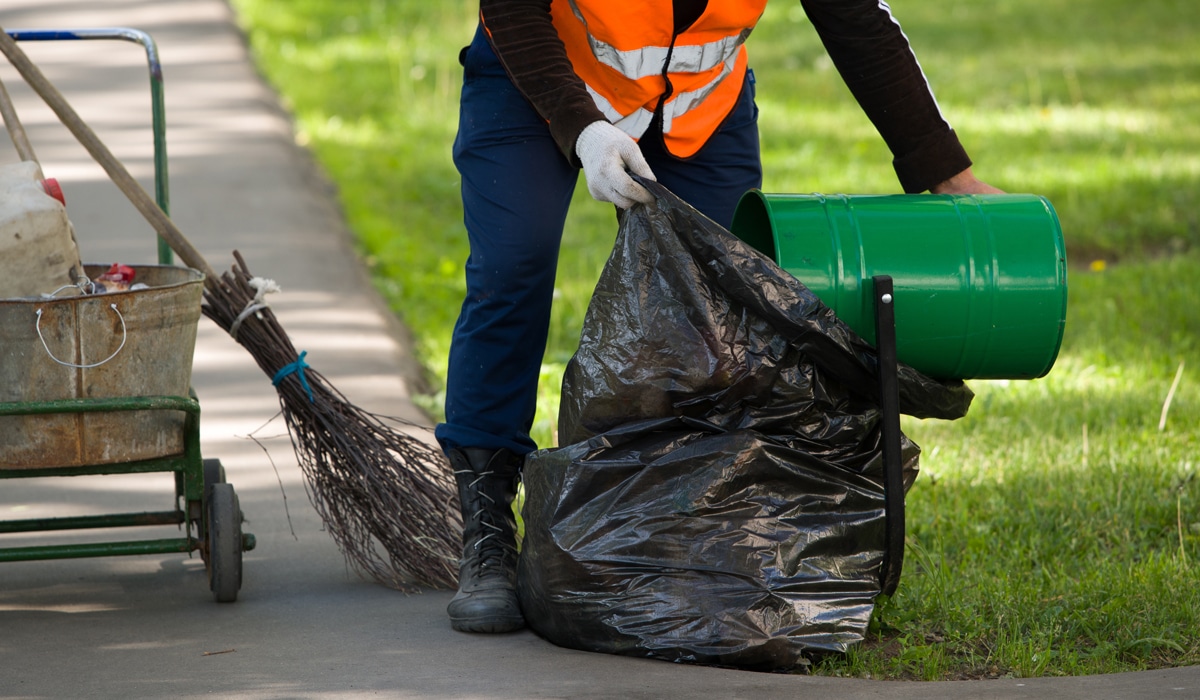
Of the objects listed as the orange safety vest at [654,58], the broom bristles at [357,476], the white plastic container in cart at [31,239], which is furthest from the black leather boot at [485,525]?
the white plastic container in cart at [31,239]

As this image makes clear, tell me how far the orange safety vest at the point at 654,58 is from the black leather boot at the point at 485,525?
79 centimetres

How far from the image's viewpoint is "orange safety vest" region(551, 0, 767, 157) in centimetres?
277

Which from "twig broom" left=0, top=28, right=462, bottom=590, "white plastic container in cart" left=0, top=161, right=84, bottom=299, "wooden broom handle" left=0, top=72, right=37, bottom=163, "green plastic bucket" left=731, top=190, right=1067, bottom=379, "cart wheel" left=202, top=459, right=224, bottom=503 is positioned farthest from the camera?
"cart wheel" left=202, top=459, right=224, bottom=503

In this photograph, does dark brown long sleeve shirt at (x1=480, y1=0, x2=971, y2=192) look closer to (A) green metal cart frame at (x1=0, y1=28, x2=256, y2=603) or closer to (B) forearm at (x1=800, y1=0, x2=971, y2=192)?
(B) forearm at (x1=800, y1=0, x2=971, y2=192)

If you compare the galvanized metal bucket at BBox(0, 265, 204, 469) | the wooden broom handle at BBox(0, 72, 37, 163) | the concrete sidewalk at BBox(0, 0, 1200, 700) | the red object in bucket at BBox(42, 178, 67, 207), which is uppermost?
the wooden broom handle at BBox(0, 72, 37, 163)

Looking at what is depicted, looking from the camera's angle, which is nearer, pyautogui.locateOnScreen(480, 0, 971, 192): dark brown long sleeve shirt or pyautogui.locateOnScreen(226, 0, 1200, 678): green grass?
pyautogui.locateOnScreen(226, 0, 1200, 678): green grass

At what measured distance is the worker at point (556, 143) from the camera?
2.74m

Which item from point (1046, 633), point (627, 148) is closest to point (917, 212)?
point (627, 148)

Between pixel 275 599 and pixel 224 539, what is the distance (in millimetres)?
239

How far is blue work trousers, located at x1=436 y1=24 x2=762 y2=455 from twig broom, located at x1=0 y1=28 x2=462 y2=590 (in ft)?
1.00

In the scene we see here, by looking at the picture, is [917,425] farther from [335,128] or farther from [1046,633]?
[335,128]

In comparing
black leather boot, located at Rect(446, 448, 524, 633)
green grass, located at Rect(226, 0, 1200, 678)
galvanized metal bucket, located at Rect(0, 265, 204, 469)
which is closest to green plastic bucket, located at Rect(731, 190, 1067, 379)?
green grass, located at Rect(226, 0, 1200, 678)

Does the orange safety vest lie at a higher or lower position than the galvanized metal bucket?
higher

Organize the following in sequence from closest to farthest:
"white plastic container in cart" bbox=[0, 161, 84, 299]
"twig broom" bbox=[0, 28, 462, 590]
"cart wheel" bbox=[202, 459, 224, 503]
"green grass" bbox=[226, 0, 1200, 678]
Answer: "white plastic container in cart" bbox=[0, 161, 84, 299] < "green grass" bbox=[226, 0, 1200, 678] < "twig broom" bbox=[0, 28, 462, 590] < "cart wheel" bbox=[202, 459, 224, 503]
